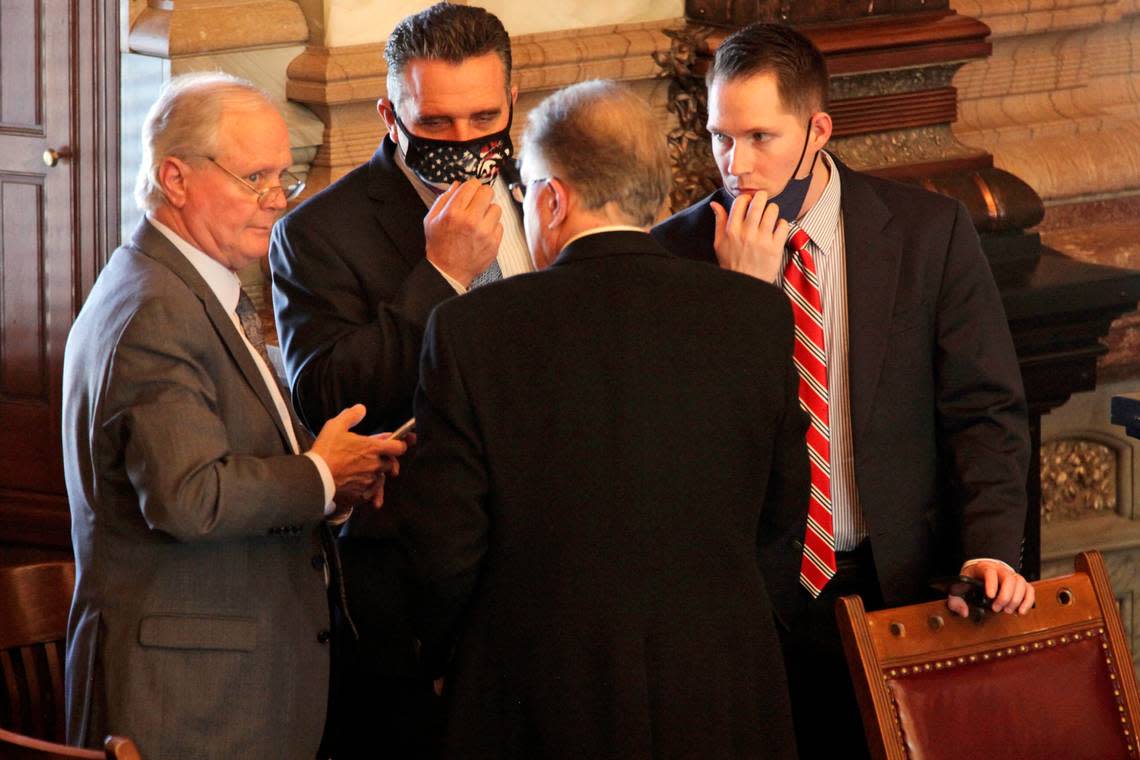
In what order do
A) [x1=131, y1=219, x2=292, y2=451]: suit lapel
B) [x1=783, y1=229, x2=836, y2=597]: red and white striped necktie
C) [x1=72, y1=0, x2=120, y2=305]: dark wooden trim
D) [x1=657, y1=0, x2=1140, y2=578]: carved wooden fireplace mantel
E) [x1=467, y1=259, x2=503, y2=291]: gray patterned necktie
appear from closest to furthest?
[x1=131, y1=219, x2=292, y2=451]: suit lapel → [x1=783, y1=229, x2=836, y2=597]: red and white striped necktie → [x1=467, y1=259, x2=503, y2=291]: gray patterned necktie → [x1=657, y1=0, x2=1140, y2=578]: carved wooden fireplace mantel → [x1=72, y1=0, x2=120, y2=305]: dark wooden trim

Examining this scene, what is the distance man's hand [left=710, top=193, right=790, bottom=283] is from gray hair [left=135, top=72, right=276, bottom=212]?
790 mm

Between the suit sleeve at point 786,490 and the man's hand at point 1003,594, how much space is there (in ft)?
0.88

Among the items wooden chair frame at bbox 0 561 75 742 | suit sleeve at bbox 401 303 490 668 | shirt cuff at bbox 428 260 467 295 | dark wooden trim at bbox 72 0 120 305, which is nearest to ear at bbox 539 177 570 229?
suit sleeve at bbox 401 303 490 668

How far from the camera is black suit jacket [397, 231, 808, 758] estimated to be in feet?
6.98

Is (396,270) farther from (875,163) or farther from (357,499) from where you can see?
(875,163)

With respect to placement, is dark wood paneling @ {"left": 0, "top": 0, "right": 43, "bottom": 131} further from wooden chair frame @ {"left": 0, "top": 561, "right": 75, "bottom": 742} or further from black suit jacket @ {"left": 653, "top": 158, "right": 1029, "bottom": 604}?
black suit jacket @ {"left": 653, "top": 158, "right": 1029, "bottom": 604}

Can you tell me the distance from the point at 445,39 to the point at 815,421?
2.98 ft

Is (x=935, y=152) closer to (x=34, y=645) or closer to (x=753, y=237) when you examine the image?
(x=753, y=237)

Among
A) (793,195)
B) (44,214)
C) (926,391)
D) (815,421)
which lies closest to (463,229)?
(793,195)

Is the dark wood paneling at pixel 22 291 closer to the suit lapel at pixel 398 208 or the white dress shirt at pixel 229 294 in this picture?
the suit lapel at pixel 398 208

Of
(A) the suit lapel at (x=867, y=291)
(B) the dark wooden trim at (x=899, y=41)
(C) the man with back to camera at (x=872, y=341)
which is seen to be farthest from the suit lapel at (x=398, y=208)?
(B) the dark wooden trim at (x=899, y=41)

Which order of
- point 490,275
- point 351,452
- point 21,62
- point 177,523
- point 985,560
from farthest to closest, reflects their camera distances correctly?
1. point 21,62
2. point 490,275
3. point 985,560
4. point 351,452
5. point 177,523

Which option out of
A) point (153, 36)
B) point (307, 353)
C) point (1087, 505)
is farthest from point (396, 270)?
point (1087, 505)

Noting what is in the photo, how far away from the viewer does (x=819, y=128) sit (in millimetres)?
2760
